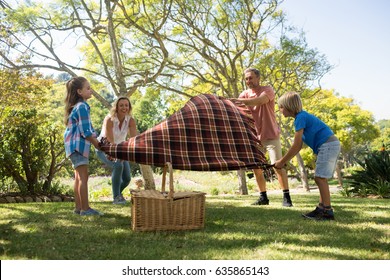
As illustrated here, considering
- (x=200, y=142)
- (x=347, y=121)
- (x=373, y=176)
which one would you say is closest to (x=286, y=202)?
(x=200, y=142)

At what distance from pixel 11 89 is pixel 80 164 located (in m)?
7.34

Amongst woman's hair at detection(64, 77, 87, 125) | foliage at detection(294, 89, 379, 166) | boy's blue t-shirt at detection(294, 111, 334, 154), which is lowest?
boy's blue t-shirt at detection(294, 111, 334, 154)

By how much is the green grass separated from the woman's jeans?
3.64ft

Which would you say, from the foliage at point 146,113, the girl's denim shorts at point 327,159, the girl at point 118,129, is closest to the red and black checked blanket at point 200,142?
the girl's denim shorts at point 327,159

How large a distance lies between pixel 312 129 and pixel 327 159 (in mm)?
391

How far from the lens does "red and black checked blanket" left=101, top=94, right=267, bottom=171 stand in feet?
13.4

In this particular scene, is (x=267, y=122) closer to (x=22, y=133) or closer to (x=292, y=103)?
(x=292, y=103)

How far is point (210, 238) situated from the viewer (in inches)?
141

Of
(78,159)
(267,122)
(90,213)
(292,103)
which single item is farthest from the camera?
(267,122)

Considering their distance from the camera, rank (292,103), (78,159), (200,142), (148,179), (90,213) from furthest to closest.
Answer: (148,179)
(90,213)
(78,159)
(292,103)
(200,142)

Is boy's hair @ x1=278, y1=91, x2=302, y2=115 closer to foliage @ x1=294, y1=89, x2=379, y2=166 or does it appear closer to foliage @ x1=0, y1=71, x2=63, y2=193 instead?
foliage @ x1=0, y1=71, x2=63, y2=193

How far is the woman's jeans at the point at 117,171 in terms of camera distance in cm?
589

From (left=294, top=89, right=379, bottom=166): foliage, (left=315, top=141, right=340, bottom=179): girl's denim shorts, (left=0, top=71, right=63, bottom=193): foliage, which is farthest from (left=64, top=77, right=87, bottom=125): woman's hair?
(left=294, top=89, right=379, bottom=166): foliage

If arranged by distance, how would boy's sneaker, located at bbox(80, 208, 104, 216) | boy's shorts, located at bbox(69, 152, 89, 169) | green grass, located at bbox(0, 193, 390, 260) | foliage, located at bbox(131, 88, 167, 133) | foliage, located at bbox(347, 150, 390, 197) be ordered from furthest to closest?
foliage, located at bbox(131, 88, 167, 133) < foliage, located at bbox(347, 150, 390, 197) < boy's sneaker, located at bbox(80, 208, 104, 216) < boy's shorts, located at bbox(69, 152, 89, 169) < green grass, located at bbox(0, 193, 390, 260)
